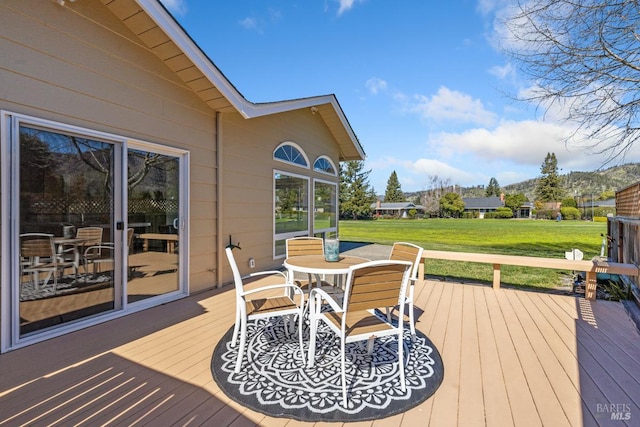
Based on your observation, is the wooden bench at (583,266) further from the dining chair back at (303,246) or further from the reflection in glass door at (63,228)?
the reflection in glass door at (63,228)

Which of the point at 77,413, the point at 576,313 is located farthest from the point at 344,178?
the point at 77,413

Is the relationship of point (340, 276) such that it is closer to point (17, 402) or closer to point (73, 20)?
point (17, 402)

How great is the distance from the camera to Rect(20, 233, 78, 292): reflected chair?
9.07 feet

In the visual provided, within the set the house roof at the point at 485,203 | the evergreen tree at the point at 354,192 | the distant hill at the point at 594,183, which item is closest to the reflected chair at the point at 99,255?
the distant hill at the point at 594,183

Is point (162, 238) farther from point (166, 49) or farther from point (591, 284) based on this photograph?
point (591, 284)

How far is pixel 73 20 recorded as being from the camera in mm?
3018

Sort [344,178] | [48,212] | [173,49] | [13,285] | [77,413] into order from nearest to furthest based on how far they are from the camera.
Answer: [77,413] → [13,285] → [48,212] → [173,49] → [344,178]

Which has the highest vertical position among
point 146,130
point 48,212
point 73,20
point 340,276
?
point 73,20

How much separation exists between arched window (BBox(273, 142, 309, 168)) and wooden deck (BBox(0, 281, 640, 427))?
369 cm

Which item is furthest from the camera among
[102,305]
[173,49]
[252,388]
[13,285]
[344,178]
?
[344,178]

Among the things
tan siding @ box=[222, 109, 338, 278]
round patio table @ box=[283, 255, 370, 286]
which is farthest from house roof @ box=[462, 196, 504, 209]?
round patio table @ box=[283, 255, 370, 286]

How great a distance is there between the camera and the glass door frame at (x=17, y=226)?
8.45ft

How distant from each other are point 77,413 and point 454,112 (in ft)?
55.8

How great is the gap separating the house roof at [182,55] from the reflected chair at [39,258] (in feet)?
8.25
